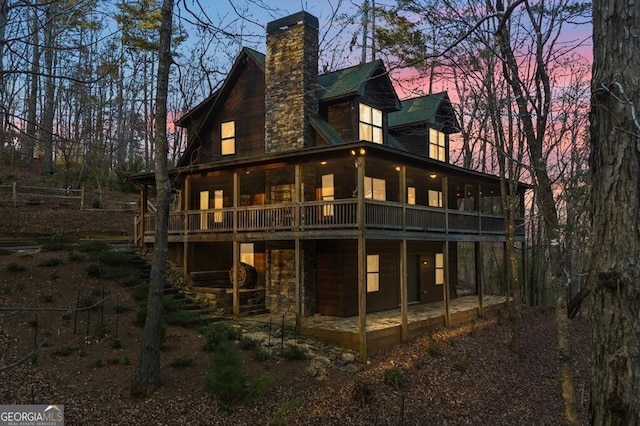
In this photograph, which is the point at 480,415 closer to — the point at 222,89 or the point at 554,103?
the point at 554,103

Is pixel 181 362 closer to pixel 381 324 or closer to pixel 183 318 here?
pixel 183 318

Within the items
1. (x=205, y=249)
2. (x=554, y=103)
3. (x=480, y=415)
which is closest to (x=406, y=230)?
(x=480, y=415)

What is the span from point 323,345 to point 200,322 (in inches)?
165

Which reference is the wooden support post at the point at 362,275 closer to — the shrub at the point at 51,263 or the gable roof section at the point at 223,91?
the gable roof section at the point at 223,91

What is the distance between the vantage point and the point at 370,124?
1852 cm

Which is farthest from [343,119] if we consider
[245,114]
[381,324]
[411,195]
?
[381,324]

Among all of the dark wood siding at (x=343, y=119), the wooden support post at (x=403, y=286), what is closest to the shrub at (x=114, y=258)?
the dark wood siding at (x=343, y=119)

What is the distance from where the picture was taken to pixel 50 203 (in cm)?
2625

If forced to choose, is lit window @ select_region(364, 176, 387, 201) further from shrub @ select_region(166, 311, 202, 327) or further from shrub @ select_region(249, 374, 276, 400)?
shrub @ select_region(249, 374, 276, 400)

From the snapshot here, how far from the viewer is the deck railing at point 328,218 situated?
14211 mm

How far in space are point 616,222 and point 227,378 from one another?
7.63 metres

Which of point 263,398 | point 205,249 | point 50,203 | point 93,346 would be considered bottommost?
point 263,398

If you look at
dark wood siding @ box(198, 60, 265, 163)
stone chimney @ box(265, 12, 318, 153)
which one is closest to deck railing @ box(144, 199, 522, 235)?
stone chimney @ box(265, 12, 318, 153)

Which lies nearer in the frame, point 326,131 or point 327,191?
point 326,131
